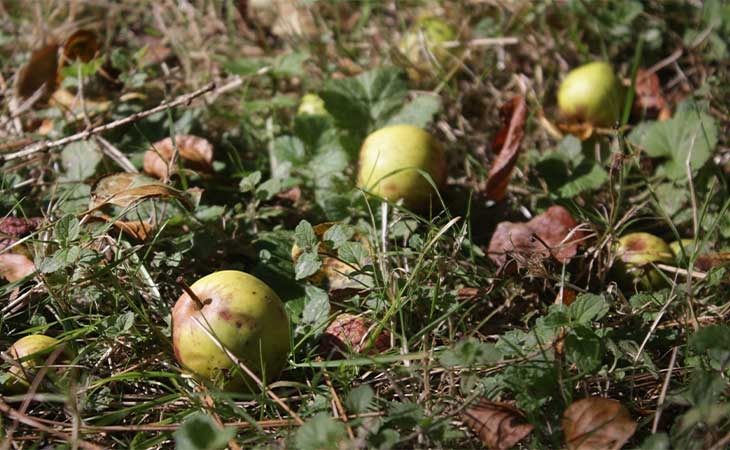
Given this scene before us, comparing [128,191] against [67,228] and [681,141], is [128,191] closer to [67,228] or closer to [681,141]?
[67,228]

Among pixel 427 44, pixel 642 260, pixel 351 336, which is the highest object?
pixel 427 44

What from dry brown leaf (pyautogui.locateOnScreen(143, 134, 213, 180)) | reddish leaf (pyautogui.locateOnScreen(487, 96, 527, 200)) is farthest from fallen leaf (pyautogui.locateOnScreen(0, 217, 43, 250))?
reddish leaf (pyautogui.locateOnScreen(487, 96, 527, 200))

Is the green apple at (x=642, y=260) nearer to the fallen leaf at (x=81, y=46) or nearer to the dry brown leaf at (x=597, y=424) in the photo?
the dry brown leaf at (x=597, y=424)

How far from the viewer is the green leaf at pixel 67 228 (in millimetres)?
2104

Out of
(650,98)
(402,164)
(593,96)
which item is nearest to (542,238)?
(402,164)

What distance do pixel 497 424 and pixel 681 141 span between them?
159 cm

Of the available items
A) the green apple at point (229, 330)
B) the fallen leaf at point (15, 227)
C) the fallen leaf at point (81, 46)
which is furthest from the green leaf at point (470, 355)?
the fallen leaf at point (81, 46)

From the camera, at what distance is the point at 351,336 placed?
2.17m

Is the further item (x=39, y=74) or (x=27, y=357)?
(x=39, y=74)

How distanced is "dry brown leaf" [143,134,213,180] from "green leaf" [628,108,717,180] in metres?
1.70

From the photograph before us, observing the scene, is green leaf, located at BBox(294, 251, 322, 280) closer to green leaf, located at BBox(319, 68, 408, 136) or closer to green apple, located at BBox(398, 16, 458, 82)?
green leaf, located at BBox(319, 68, 408, 136)

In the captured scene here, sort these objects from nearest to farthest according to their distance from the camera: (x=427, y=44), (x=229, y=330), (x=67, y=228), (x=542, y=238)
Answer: (x=229, y=330)
(x=67, y=228)
(x=542, y=238)
(x=427, y=44)

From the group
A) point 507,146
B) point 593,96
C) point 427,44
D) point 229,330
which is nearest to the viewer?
point 229,330

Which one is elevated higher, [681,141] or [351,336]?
[681,141]
